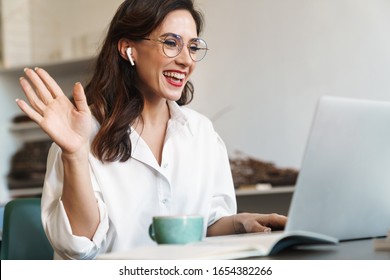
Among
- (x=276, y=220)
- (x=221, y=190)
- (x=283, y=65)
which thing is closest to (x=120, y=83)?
(x=221, y=190)

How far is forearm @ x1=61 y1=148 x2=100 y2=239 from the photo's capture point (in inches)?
55.2

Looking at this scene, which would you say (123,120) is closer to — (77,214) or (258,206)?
(77,214)

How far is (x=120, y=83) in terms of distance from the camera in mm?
1880

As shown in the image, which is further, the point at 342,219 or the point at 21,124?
the point at 21,124

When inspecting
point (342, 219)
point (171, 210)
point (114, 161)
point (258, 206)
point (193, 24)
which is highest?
point (193, 24)

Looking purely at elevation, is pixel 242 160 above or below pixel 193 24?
below

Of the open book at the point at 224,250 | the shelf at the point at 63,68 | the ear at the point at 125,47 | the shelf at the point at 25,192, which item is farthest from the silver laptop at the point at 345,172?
the shelf at the point at 25,192

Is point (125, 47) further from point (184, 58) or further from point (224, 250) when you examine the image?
point (224, 250)

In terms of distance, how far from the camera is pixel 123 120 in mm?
1778

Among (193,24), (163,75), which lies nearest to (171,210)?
(163,75)

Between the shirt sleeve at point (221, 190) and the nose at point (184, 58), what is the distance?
0.30m

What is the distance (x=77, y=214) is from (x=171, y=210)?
0.37m

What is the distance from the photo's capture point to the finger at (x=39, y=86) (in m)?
1.33

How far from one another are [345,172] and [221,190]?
0.87 meters
